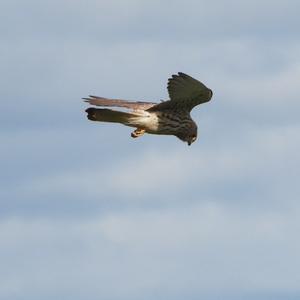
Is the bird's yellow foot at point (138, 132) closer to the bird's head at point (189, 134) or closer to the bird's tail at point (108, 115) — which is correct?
the bird's tail at point (108, 115)

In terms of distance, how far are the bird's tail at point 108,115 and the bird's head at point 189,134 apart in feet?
6.17

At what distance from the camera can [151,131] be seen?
2694 centimetres

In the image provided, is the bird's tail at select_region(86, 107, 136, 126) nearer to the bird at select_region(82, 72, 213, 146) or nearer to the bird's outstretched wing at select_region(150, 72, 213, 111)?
Result: the bird at select_region(82, 72, 213, 146)

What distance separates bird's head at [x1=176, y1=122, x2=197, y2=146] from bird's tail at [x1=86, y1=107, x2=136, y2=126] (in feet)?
6.17

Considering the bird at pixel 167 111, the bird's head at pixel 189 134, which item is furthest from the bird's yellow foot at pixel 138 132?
the bird's head at pixel 189 134

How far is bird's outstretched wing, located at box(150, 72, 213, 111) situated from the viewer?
82.8ft

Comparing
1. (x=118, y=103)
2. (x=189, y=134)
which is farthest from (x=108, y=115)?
Answer: (x=189, y=134)

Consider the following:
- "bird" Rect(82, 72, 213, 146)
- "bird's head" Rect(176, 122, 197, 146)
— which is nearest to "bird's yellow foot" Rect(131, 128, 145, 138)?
"bird" Rect(82, 72, 213, 146)

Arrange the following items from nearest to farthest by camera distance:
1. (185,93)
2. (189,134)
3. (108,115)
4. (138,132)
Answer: (108,115), (185,93), (138,132), (189,134)

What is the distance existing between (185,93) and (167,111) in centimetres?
126

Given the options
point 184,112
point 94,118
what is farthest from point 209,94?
point 94,118

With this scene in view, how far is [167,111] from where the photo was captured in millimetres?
27484

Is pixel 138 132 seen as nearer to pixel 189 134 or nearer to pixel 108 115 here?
pixel 108 115

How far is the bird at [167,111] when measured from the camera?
25453mm
